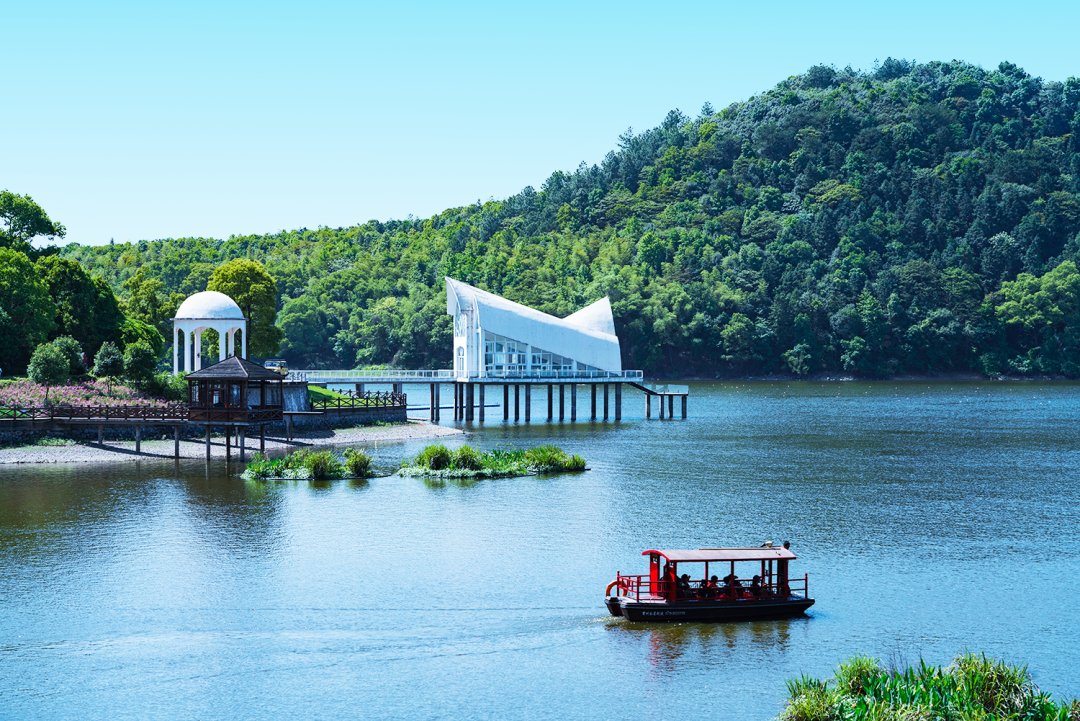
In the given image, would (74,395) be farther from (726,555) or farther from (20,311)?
(726,555)

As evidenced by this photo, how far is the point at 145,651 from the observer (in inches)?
970

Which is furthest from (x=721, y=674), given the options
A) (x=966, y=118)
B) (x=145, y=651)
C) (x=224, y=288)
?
(x=966, y=118)

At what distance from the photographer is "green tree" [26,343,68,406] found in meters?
58.7

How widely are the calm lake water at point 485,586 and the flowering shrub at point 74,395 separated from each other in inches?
322

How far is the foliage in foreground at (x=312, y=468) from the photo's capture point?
49156 mm

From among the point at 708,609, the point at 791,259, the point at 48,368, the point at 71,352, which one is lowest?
the point at 708,609

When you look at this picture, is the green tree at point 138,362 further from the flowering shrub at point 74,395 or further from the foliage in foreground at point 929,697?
the foliage in foreground at point 929,697

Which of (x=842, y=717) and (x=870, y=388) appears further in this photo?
(x=870, y=388)

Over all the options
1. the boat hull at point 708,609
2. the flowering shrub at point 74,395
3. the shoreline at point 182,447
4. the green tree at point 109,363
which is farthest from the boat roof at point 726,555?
the green tree at point 109,363

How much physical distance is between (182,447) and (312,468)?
10.5 metres

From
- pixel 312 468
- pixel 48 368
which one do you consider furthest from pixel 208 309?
pixel 312 468

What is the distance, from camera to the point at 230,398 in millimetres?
54812

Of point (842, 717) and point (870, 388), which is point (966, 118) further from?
point (842, 717)

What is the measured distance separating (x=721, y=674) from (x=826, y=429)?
55.2 metres
